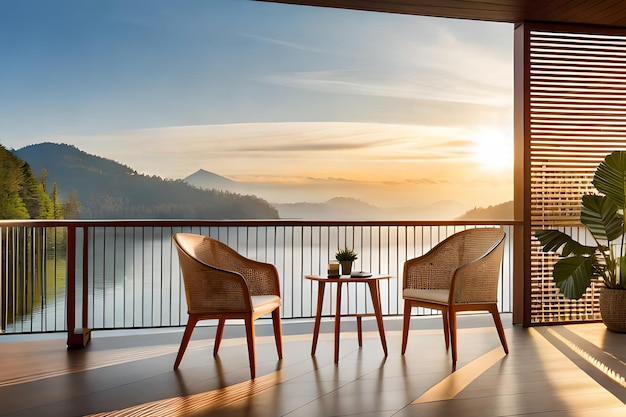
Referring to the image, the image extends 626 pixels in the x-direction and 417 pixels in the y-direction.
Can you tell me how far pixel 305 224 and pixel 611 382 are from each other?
2.52 m

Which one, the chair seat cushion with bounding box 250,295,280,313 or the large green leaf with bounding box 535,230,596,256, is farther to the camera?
the large green leaf with bounding box 535,230,596,256

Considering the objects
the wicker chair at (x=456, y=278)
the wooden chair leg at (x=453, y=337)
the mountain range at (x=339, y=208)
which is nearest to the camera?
the wooden chair leg at (x=453, y=337)

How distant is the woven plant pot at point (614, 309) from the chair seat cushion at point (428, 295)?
179 cm

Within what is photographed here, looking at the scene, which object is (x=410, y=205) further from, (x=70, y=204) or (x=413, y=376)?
(x=413, y=376)

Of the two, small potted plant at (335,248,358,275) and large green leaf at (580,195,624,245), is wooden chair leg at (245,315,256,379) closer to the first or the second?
small potted plant at (335,248,358,275)

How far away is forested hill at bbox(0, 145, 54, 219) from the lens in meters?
12.7

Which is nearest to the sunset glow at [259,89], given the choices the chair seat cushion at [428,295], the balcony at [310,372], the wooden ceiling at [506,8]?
the wooden ceiling at [506,8]

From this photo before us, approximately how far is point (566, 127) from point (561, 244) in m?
1.13

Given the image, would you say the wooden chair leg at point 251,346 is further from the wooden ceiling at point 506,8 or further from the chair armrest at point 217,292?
the wooden ceiling at point 506,8

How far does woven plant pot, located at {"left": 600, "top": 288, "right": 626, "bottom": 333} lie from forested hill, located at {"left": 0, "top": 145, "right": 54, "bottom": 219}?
11.1 meters

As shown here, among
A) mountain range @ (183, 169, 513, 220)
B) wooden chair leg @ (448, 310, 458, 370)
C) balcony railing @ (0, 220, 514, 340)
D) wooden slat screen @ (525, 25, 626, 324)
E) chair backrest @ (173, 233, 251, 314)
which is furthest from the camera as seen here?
mountain range @ (183, 169, 513, 220)

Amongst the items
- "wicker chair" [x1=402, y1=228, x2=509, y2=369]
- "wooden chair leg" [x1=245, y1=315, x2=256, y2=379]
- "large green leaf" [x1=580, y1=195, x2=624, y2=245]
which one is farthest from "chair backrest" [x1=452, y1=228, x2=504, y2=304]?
"wooden chair leg" [x1=245, y1=315, x2=256, y2=379]

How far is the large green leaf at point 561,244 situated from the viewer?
525 centimetres

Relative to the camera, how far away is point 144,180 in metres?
12.7
